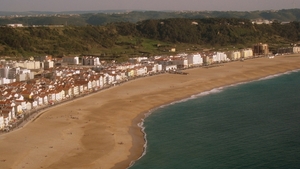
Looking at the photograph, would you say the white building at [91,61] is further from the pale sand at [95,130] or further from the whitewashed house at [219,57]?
the whitewashed house at [219,57]

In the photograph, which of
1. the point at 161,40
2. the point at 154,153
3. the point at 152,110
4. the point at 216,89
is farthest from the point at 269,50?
the point at 154,153

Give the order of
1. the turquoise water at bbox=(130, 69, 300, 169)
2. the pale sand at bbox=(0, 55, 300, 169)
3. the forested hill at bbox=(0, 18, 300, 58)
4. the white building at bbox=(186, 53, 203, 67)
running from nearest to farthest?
the turquoise water at bbox=(130, 69, 300, 169), the pale sand at bbox=(0, 55, 300, 169), the white building at bbox=(186, 53, 203, 67), the forested hill at bbox=(0, 18, 300, 58)

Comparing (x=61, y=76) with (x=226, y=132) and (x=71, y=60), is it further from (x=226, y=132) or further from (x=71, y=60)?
(x=226, y=132)

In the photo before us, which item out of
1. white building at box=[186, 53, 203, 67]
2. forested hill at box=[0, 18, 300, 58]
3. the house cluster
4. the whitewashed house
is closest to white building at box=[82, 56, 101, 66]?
the house cluster

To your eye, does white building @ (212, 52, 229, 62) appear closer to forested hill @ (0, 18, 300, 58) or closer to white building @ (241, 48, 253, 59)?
white building @ (241, 48, 253, 59)

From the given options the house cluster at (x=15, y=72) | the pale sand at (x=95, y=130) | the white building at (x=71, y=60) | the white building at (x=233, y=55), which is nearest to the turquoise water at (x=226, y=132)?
the pale sand at (x=95, y=130)

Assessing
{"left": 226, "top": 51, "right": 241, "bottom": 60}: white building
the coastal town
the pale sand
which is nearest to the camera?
the pale sand

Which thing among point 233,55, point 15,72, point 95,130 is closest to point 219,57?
point 233,55
